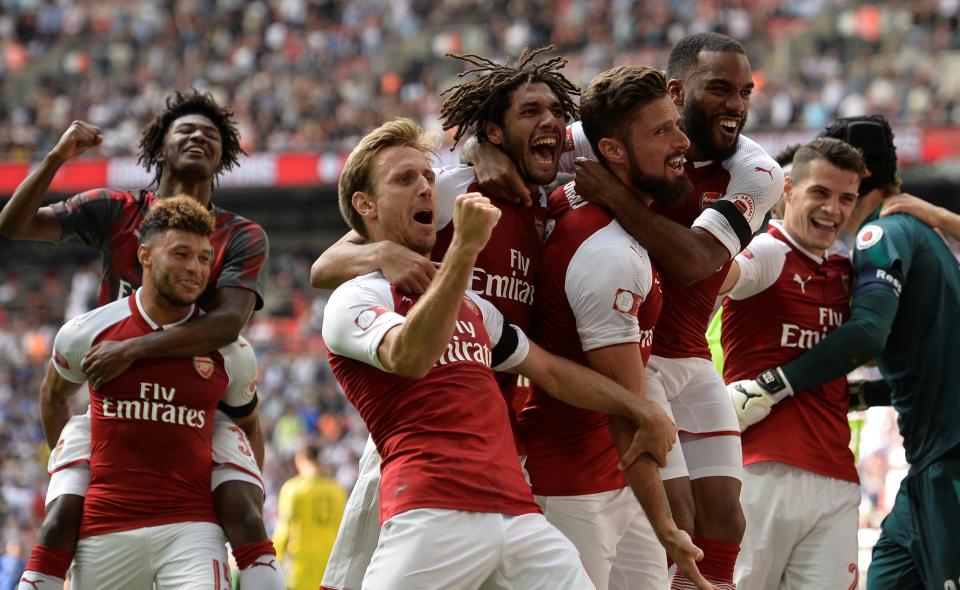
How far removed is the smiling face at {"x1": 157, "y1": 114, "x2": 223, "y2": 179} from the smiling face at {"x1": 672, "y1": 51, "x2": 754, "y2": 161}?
8.43 feet

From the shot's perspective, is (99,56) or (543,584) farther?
(99,56)

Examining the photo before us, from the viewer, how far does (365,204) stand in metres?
4.63

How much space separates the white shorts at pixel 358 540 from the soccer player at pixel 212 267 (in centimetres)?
122

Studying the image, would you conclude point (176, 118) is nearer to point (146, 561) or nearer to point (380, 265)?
point (146, 561)

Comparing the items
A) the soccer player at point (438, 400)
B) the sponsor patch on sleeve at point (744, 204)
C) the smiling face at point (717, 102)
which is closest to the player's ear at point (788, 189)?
→ the smiling face at point (717, 102)

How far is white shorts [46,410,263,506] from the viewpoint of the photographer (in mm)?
6023

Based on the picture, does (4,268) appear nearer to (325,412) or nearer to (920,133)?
(325,412)

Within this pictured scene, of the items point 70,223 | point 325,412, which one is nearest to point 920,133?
point 325,412

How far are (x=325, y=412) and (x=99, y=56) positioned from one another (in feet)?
49.4

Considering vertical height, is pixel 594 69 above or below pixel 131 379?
above

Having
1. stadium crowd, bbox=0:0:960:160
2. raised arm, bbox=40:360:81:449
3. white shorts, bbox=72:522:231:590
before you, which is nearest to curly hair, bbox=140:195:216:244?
raised arm, bbox=40:360:81:449

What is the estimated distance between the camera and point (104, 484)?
597 cm

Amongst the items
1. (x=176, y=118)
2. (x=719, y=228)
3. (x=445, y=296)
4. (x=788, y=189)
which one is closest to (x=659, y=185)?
(x=719, y=228)

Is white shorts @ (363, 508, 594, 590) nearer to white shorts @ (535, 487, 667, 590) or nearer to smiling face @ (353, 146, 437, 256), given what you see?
white shorts @ (535, 487, 667, 590)
